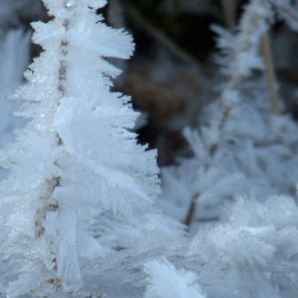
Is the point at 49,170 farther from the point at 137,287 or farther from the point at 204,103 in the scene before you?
the point at 204,103

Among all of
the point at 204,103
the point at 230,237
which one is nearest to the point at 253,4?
the point at 204,103

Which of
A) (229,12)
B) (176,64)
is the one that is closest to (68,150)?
(229,12)

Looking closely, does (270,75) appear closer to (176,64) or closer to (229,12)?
(229,12)

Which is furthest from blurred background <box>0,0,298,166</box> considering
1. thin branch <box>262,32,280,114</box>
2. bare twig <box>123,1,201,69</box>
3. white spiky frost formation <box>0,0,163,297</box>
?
white spiky frost formation <box>0,0,163,297</box>

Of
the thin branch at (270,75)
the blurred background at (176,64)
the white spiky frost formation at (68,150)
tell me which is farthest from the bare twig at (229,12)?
the white spiky frost formation at (68,150)

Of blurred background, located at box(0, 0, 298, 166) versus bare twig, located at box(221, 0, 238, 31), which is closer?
bare twig, located at box(221, 0, 238, 31)

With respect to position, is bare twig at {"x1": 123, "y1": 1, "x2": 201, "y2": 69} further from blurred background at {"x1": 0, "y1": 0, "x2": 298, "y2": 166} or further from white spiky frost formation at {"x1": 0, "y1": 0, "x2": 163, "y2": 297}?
white spiky frost formation at {"x1": 0, "y1": 0, "x2": 163, "y2": 297}
